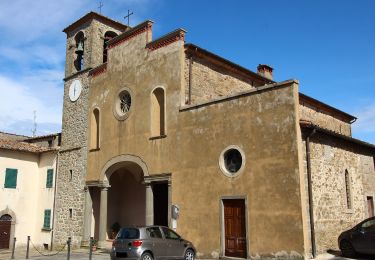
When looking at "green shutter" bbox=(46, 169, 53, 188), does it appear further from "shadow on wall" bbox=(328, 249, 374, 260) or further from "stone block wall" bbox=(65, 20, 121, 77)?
"shadow on wall" bbox=(328, 249, 374, 260)

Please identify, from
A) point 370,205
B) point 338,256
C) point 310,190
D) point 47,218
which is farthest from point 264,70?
point 47,218

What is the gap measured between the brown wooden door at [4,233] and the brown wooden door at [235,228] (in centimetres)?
1436

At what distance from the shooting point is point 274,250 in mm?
13258

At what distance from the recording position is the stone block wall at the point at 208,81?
1784cm

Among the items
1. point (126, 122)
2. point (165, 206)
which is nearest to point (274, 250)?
point (165, 206)

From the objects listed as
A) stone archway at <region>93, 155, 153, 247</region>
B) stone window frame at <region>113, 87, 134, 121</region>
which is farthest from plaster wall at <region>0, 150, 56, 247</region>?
stone window frame at <region>113, 87, 134, 121</region>

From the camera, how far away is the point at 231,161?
50.1 feet

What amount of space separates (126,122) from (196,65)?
173 inches

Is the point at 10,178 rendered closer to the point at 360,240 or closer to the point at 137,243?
the point at 137,243

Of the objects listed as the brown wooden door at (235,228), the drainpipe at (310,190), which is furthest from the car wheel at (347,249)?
the brown wooden door at (235,228)

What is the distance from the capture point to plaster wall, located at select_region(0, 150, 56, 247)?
77.3 ft

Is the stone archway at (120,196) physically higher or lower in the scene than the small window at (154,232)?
higher

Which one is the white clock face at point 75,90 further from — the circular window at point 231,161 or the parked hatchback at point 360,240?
the parked hatchback at point 360,240

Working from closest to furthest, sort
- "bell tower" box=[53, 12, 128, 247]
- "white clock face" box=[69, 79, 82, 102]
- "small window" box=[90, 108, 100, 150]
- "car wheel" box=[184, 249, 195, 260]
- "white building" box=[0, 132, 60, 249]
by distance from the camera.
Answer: "car wheel" box=[184, 249, 195, 260] → "small window" box=[90, 108, 100, 150] → "bell tower" box=[53, 12, 128, 247] → "white building" box=[0, 132, 60, 249] → "white clock face" box=[69, 79, 82, 102]
